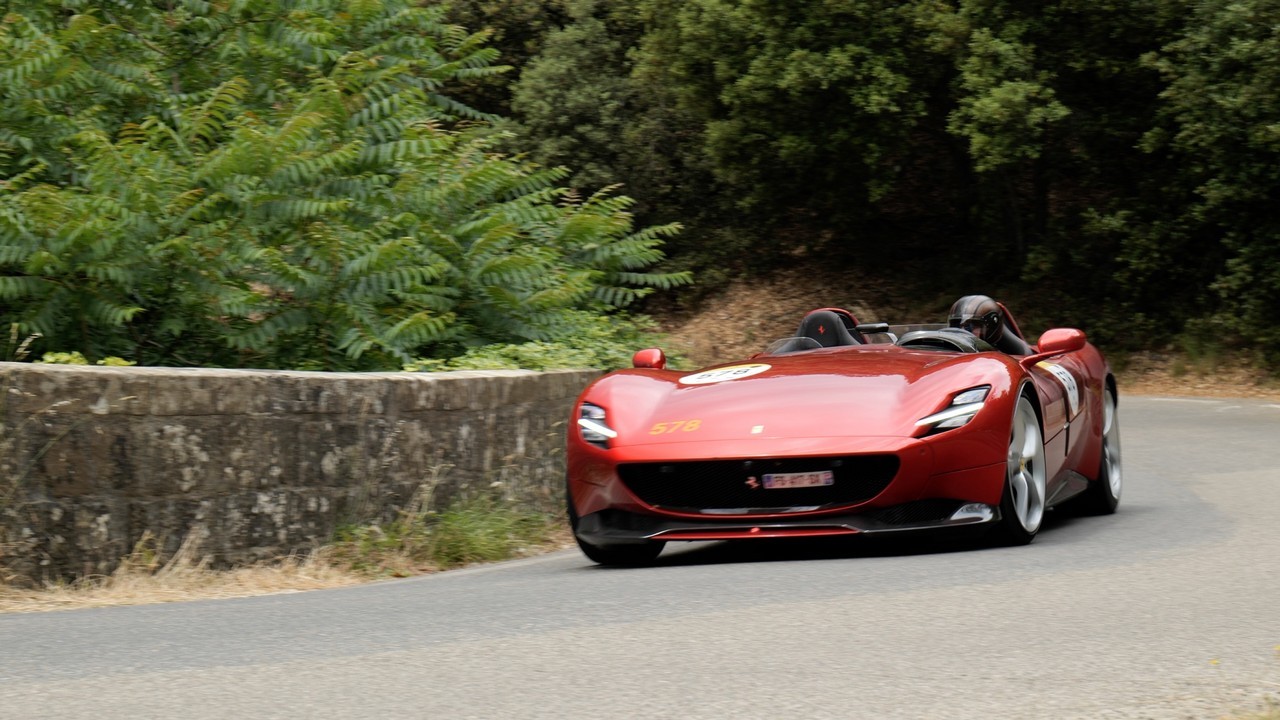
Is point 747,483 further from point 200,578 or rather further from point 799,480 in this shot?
point 200,578

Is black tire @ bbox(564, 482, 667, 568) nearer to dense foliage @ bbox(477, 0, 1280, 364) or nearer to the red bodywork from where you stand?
the red bodywork

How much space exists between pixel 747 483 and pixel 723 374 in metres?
1.16

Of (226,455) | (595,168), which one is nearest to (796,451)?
(226,455)

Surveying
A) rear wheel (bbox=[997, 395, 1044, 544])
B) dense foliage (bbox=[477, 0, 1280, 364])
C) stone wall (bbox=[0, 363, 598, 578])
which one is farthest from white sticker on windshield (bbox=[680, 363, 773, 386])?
dense foliage (bbox=[477, 0, 1280, 364])

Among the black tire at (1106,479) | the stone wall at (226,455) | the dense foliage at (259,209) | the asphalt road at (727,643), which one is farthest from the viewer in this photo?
the dense foliage at (259,209)

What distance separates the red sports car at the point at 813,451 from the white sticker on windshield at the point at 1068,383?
362mm

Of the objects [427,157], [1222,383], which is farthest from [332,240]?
[1222,383]

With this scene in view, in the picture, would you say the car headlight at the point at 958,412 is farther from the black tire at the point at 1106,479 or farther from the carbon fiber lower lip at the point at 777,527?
the black tire at the point at 1106,479

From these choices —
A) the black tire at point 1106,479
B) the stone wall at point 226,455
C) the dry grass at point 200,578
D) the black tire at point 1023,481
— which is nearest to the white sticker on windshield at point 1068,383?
the black tire at point 1106,479

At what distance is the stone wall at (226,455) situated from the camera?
6949mm

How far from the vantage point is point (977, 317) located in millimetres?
9719

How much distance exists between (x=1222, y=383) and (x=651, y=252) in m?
15.1

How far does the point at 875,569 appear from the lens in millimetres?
6820

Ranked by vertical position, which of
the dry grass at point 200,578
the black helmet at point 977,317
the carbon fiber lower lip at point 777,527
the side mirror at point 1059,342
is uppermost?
the side mirror at point 1059,342
